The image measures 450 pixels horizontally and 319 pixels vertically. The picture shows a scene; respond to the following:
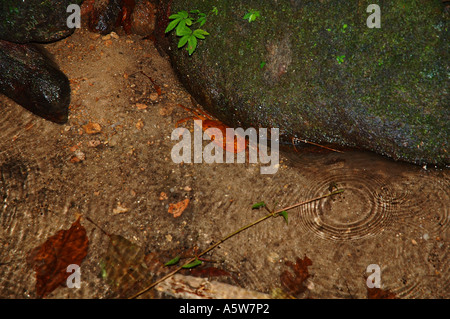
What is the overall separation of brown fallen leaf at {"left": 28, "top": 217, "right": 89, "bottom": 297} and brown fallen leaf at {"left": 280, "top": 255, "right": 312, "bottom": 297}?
157 cm

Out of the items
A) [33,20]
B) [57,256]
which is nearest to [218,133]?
[57,256]

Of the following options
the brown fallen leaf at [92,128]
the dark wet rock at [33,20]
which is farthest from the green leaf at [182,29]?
the dark wet rock at [33,20]

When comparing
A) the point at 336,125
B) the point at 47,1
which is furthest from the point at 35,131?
the point at 336,125

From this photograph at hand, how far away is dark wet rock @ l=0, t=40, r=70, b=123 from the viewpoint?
3371 millimetres

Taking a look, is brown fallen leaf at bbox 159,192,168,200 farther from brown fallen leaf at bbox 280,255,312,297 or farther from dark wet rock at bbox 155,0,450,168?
brown fallen leaf at bbox 280,255,312,297

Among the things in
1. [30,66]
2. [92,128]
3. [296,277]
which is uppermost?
[30,66]

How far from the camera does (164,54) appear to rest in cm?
386

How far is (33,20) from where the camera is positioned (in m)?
3.46

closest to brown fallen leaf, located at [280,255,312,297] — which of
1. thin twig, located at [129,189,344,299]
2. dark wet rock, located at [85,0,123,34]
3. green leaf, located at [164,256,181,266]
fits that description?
thin twig, located at [129,189,344,299]

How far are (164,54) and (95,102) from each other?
0.94 m

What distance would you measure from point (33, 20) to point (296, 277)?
3453 mm

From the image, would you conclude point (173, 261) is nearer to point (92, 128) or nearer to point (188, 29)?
point (92, 128)

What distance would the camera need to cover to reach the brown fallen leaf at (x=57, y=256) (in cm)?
260

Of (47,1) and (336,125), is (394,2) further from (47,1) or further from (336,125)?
(47,1)
